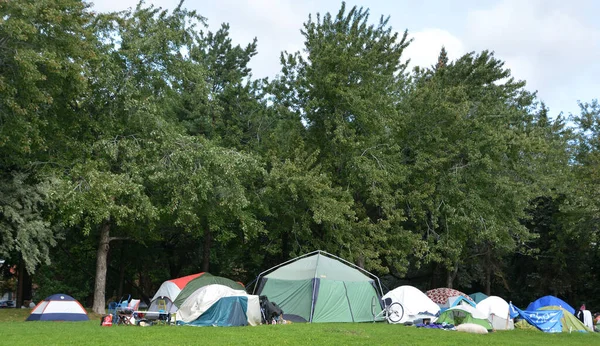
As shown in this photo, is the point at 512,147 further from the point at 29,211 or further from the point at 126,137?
the point at 29,211

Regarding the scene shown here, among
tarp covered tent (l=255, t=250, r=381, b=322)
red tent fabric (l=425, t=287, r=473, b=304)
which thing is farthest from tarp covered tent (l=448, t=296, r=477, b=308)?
tarp covered tent (l=255, t=250, r=381, b=322)

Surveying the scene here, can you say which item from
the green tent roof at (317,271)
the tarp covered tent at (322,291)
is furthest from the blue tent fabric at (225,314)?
the green tent roof at (317,271)

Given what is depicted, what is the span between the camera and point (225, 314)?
18.3m

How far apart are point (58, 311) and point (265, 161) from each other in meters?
12.2

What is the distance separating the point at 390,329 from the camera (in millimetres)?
18703

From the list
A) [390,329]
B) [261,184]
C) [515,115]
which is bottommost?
[390,329]

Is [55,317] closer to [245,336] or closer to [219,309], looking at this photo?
[219,309]

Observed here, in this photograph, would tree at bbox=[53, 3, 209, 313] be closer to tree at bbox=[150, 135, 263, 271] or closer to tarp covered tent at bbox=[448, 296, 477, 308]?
tree at bbox=[150, 135, 263, 271]

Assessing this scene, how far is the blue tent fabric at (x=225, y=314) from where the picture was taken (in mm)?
18203

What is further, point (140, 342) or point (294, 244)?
point (294, 244)

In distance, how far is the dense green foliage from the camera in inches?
802

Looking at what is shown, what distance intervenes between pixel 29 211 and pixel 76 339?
7.43 metres

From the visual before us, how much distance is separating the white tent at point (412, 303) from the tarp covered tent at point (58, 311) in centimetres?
1188

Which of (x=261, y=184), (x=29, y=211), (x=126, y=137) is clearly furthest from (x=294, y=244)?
(x=29, y=211)
